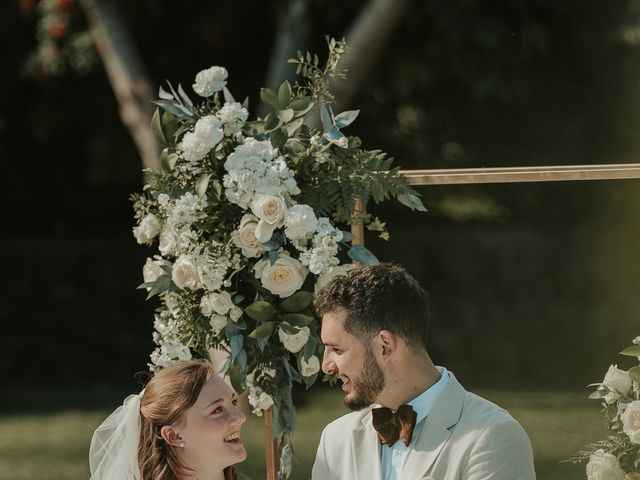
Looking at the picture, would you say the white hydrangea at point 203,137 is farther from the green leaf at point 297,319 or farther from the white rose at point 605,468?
the white rose at point 605,468

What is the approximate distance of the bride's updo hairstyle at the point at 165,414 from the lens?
3994 millimetres

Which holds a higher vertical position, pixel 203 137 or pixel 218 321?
pixel 203 137

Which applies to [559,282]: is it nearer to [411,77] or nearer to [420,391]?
[411,77]

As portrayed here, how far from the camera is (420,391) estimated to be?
384 cm

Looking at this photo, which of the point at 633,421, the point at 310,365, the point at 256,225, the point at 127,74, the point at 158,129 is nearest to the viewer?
the point at 633,421

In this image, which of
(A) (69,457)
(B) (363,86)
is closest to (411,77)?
(B) (363,86)

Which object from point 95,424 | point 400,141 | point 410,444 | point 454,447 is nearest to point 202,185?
point 410,444

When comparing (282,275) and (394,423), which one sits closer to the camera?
(394,423)

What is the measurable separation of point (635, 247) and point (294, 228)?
690 cm

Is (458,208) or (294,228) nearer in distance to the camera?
(294,228)

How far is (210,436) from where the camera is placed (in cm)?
395

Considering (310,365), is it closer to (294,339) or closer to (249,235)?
(294,339)

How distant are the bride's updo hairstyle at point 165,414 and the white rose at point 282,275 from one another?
0.37 metres

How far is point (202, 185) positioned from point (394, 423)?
1.08 metres
